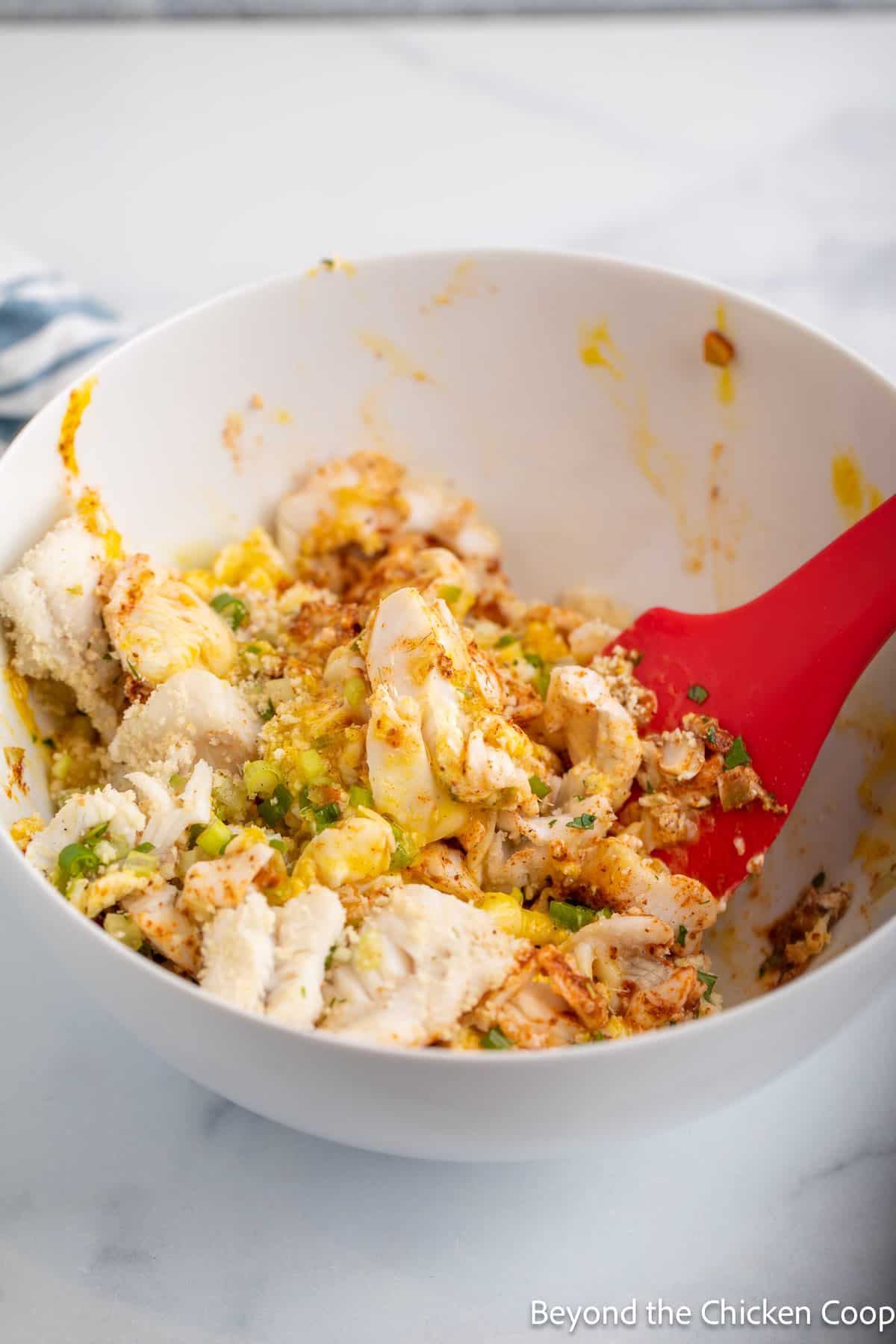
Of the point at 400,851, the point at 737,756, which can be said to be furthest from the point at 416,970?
the point at 737,756

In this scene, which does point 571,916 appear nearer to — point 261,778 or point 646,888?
point 646,888

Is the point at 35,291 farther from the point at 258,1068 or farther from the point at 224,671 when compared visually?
the point at 258,1068

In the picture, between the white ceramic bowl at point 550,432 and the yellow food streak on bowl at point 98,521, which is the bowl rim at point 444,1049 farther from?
the yellow food streak on bowl at point 98,521

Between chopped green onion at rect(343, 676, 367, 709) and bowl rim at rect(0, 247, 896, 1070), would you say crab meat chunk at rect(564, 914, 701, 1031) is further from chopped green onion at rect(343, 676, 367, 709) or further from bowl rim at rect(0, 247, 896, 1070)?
chopped green onion at rect(343, 676, 367, 709)

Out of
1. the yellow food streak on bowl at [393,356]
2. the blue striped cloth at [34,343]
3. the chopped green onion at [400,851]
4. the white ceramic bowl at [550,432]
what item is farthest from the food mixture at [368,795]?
the blue striped cloth at [34,343]

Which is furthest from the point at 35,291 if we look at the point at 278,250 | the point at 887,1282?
the point at 887,1282
